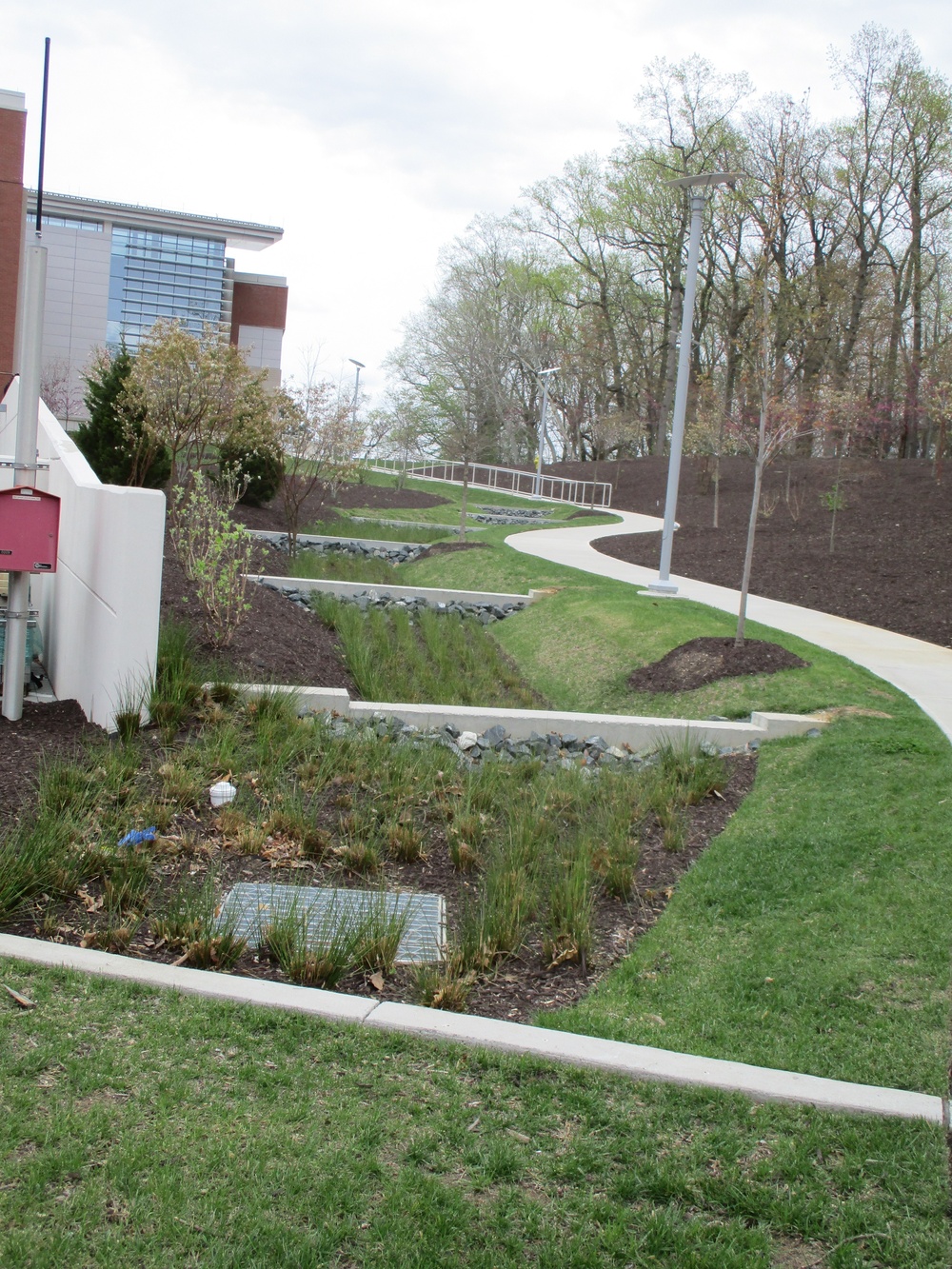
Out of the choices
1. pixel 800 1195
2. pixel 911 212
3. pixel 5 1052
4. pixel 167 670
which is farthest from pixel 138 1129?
pixel 911 212

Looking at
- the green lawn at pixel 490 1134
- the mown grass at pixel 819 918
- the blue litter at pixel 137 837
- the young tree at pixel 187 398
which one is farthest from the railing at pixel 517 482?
the green lawn at pixel 490 1134

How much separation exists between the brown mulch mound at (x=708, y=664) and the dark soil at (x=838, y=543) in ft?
9.58

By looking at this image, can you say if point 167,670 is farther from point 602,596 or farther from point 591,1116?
point 602,596

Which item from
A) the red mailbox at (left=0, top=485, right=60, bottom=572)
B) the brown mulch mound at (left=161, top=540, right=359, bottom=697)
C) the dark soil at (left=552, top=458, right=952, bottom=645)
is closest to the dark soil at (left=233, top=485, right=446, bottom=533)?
the dark soil at (left=552, top=458, right=952, bottom=645)

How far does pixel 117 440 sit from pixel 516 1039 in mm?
15022

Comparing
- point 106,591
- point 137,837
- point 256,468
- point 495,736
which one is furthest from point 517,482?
point 137,837

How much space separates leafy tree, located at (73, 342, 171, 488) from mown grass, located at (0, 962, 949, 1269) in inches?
506

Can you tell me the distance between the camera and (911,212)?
28156 millimetres

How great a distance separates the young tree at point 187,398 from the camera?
13844 mm

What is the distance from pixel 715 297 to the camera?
38.6m

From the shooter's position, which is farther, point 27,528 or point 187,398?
point 187,398

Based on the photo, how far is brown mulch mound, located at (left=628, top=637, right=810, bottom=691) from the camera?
8.62m

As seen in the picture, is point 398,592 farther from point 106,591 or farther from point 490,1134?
point 490,1134

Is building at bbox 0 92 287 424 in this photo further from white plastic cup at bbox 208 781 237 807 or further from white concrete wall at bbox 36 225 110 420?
white plastic cup at bbox 208 781 237 807
